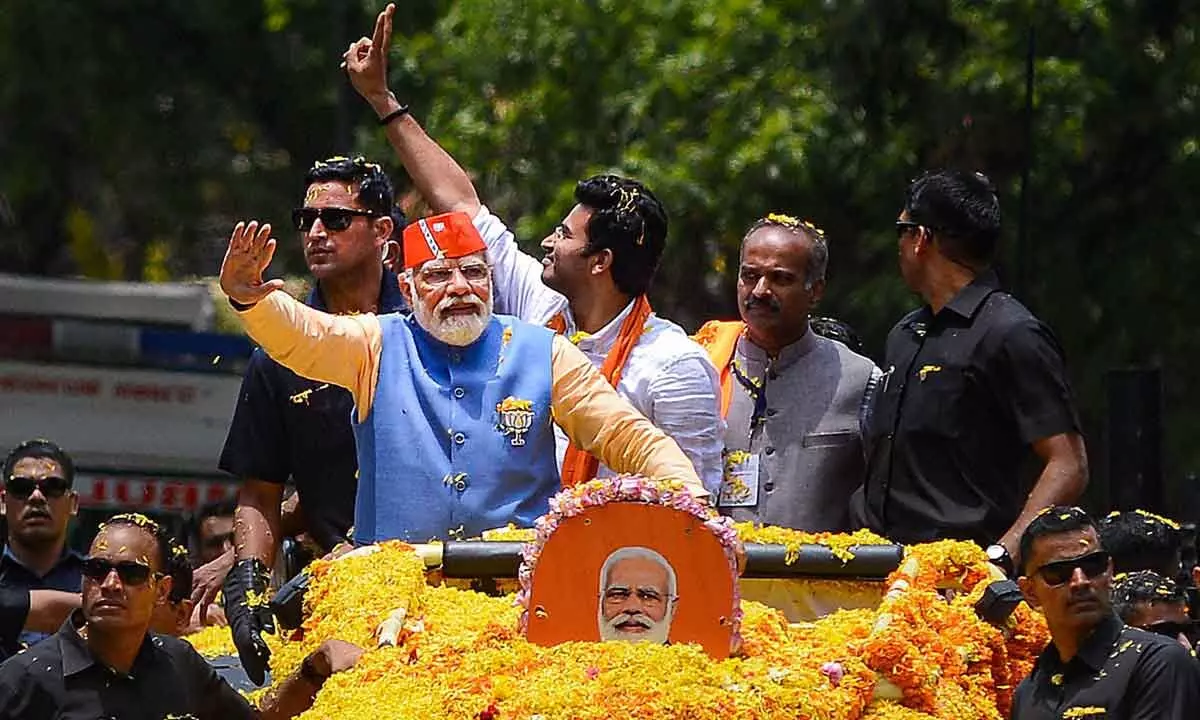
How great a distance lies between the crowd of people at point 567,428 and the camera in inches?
297

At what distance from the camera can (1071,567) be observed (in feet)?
24.6

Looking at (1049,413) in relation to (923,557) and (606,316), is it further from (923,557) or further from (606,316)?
(606,316)

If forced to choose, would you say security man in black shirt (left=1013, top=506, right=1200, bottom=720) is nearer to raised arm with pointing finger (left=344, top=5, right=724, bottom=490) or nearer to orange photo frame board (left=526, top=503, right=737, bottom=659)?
orange photo frame board (left=526, top=503, right=737, bottom=659)

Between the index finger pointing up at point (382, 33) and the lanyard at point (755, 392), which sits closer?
the lanyard at point (755, 392)

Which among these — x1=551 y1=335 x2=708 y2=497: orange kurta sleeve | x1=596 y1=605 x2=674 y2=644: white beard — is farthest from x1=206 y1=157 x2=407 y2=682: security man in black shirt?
x1=596 y1=605 x2=674 y2=644: white beard

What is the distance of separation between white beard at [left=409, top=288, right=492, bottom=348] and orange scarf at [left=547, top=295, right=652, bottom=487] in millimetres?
519

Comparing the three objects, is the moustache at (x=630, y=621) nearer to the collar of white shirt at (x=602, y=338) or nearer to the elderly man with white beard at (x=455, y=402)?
the elderly man with white beard at (x=455, y=402)

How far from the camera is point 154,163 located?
83.0 ft

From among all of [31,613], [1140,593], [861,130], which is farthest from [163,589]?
[861,130]

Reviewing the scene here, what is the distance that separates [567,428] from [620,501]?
3.56 feet

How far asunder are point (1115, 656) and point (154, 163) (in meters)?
18.9

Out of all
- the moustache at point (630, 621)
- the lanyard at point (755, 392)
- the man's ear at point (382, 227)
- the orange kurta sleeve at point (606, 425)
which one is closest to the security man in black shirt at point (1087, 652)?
the orange kurta sleeve at point (606, 425)

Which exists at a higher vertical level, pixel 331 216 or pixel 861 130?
pixel 861 130

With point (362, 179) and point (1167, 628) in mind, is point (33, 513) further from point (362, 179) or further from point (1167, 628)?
point (1167, 628)
